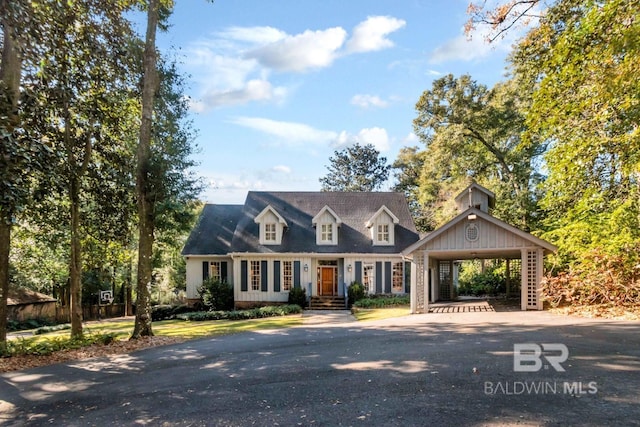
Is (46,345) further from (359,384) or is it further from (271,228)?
(271,228)

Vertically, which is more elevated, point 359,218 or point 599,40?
point 599,40

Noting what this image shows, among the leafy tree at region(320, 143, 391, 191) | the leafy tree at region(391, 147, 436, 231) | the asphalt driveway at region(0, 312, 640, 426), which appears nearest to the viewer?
the asphalt driveway at region(0, 312, 640, 426)

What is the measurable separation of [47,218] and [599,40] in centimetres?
1644

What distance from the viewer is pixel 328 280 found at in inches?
974

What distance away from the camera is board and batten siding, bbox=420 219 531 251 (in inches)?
624

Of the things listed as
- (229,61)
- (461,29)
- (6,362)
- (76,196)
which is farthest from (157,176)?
(461,29)

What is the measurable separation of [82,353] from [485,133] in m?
25.2

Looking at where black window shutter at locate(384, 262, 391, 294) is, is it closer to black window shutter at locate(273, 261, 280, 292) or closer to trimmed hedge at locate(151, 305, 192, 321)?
black window shutter at locate(273, 261, 280, 292)

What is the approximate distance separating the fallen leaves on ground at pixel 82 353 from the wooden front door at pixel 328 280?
1281cm

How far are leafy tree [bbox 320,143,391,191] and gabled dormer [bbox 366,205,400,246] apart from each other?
2860cm

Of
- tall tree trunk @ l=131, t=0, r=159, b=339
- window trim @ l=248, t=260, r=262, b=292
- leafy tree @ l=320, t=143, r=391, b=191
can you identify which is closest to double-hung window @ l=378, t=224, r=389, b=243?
window trim @ l=248, t=260, r=262, b=292

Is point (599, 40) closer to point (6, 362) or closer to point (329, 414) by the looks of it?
point (329, 414)

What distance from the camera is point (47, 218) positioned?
44.0 feet

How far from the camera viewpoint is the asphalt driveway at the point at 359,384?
15.8 feet
